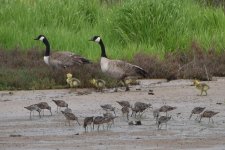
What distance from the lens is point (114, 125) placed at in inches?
557

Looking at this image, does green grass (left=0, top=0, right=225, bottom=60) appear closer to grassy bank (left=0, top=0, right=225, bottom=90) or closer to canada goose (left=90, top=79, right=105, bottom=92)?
grassy bank (left=0, top=0, right=225, bottom=90)

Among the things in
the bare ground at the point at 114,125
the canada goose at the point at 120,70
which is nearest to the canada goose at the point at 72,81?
the bare ground at the point at 114,125

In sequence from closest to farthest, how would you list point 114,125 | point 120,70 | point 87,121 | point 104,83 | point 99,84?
point 87,121
point 114,125
point 99,84
point 104,83
point 120,70

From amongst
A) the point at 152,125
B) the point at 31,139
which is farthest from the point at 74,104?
the point at 31,139

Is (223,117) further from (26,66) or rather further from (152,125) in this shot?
(26,66)

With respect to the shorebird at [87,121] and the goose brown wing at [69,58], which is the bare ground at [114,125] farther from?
the goose brown wing at [69,58]

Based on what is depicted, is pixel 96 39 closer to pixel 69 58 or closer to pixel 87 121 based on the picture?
pixel 69 58

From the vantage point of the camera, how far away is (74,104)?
16.5 m

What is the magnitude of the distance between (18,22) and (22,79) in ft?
16.9

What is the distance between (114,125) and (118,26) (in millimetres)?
8726

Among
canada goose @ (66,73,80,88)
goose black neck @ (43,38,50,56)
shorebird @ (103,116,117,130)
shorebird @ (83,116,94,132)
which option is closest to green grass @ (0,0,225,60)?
goose black neck @ (43,38,50,56)

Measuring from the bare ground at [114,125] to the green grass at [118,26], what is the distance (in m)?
3.34

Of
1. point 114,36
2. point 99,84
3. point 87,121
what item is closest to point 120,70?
point 99,84

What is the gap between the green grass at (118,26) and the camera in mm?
22141
